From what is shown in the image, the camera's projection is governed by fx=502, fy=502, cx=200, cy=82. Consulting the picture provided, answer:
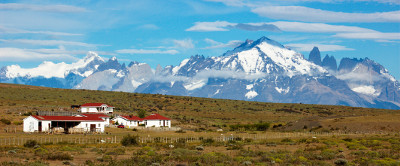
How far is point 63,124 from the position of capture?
269ft

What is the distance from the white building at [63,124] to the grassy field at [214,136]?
232 centimetres

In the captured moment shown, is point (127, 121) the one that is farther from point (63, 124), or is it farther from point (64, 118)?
point (64, 118)

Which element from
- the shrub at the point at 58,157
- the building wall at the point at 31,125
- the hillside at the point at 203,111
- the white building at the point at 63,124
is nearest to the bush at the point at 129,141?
the shrub at the point at 58,157

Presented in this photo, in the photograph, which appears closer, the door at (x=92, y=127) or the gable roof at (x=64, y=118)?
the gable roof at (x=64, y=118)

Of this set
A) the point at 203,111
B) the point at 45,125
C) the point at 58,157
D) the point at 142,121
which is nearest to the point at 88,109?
the point at 142,121

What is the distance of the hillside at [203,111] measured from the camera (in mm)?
97625

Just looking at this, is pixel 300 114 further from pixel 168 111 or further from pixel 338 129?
pixel 338 129

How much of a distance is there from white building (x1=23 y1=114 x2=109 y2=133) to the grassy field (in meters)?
2.32

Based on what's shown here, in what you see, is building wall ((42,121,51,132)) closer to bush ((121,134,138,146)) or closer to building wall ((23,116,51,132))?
building wall ((23,116,51,132))

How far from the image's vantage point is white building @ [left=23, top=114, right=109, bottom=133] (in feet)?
251

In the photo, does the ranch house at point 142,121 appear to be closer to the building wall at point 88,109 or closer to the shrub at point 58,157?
the building wall at point 88,109

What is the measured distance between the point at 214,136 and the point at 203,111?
7814 centimetres

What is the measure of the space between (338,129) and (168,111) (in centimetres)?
6379

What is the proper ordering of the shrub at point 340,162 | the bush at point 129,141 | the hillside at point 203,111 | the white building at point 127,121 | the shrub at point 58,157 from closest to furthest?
the shrub at point 340,162, the shrub at point 58,157, the bush at point 129,141, the hillside at point 203,111, the white building at point 127,121
